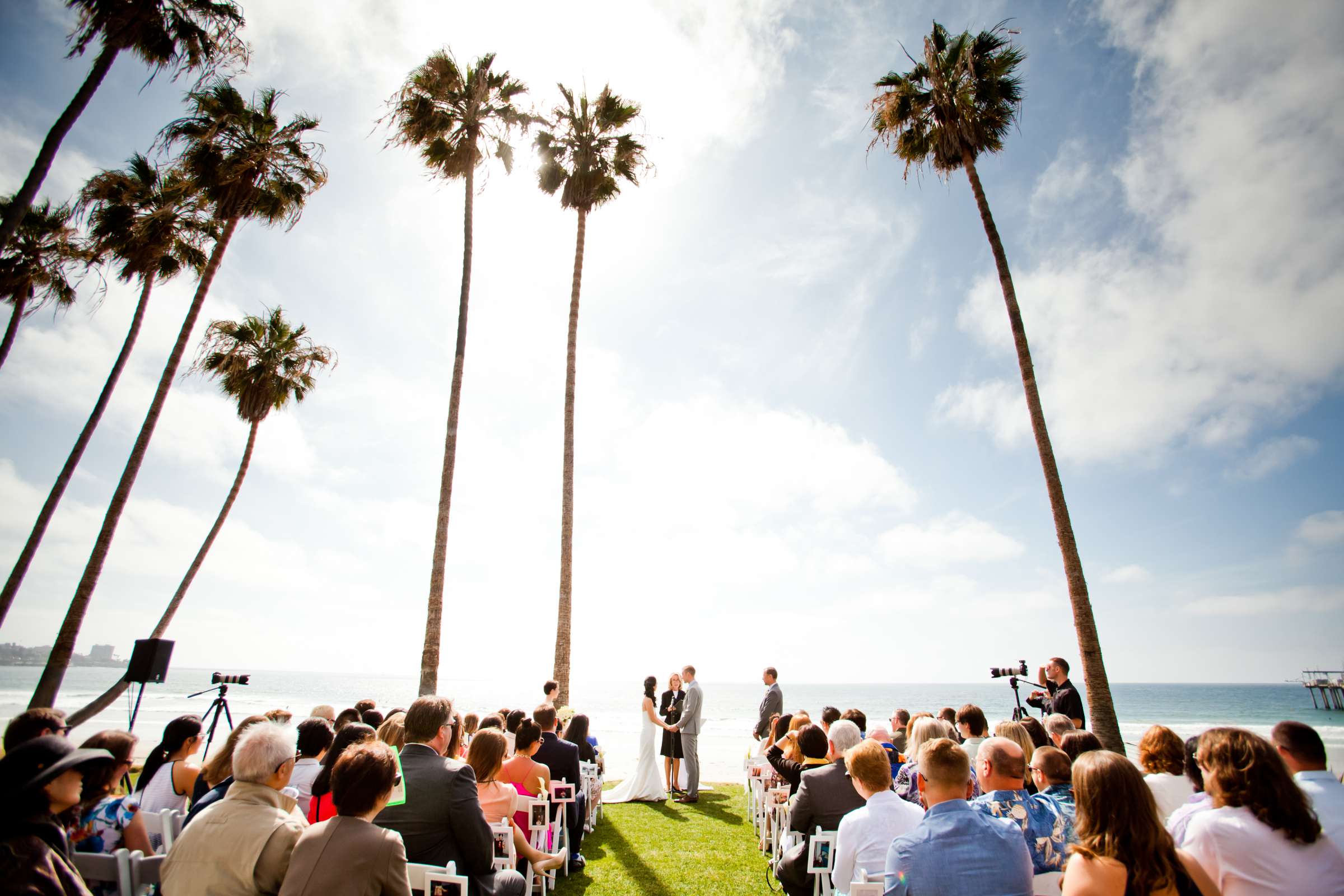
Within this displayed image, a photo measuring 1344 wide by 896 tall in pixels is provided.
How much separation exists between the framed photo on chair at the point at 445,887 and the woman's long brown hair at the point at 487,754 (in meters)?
1.05

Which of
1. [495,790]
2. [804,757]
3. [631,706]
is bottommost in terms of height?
[631,706]

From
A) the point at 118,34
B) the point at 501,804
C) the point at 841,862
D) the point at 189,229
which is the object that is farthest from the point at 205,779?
the point at 189,229

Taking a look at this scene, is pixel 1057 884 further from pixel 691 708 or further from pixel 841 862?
pixel 691 708

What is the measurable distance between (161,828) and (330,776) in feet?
5.34

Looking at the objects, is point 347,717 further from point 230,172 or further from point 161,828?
point 230,172

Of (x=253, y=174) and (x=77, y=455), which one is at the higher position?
(x=253, y=174)

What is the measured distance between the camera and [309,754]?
4371mm

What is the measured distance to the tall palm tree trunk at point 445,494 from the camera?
10570 millimetres

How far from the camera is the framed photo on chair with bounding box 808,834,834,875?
14.0ft

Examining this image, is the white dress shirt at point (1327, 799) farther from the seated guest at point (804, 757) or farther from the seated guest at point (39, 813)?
the seated guest at point (39, 813)

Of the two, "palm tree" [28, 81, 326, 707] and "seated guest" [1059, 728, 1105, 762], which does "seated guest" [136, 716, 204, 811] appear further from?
"palm tree" [28, 81, 326, 707]

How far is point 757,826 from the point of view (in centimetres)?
799

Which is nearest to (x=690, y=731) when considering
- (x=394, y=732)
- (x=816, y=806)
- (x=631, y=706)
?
(x=816, y=806)

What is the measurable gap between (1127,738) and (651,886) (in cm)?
4771
